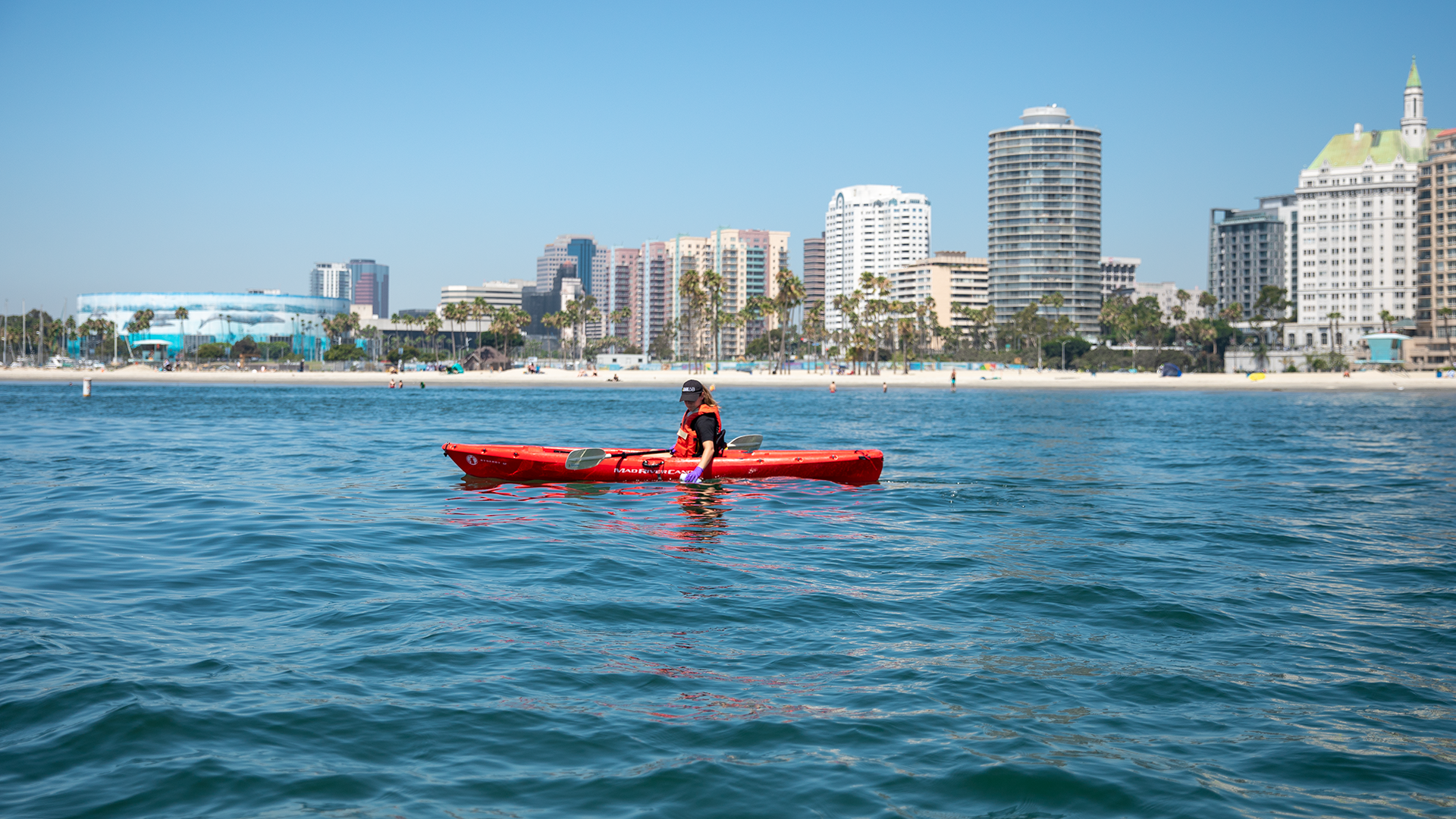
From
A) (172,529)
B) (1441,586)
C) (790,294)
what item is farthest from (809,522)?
(790,294)

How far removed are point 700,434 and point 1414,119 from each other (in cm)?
21400

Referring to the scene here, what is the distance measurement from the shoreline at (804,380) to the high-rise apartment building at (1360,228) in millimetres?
63316

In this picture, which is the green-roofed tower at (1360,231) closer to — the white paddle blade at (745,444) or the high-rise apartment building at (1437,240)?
the high-rise apartment building at (1437,240)

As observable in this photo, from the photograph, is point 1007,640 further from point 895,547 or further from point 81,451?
point 81,451

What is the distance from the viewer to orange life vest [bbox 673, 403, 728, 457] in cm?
1663

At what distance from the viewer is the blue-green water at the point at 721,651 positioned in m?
5.39

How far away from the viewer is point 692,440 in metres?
17.0

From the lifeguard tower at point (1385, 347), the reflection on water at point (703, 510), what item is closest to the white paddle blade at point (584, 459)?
the reflection on water at point (703, 510)

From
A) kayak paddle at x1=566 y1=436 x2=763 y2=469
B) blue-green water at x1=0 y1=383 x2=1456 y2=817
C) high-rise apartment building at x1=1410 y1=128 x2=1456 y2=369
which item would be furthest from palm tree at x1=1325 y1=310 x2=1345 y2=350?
kayak paddle at x1=566 y1=436 x2=763 y2=469

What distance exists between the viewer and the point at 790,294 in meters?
115

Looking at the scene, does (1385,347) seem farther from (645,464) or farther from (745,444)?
(645,464)

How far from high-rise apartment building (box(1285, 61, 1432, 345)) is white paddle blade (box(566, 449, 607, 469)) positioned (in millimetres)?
176671

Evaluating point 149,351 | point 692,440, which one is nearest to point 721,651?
point 692,440

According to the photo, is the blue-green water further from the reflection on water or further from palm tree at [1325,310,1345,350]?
palm tree at [1325,310,1345,350]
